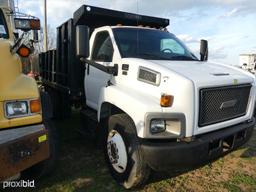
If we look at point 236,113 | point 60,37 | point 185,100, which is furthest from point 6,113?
point 60,37

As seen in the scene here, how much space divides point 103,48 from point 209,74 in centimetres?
204

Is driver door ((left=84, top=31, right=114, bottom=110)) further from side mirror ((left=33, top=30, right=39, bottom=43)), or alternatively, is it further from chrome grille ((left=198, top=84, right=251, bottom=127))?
chrome grille ((left=198, top=84, right=251, bottom=127))

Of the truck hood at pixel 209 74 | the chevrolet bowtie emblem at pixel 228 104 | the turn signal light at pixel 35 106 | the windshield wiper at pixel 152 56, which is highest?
the windshield wiper at pixel 152 56

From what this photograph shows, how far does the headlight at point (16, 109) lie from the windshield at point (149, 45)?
6.06ft

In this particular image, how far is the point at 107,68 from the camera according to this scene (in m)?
4.68

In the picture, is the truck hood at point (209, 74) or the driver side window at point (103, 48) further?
the driver side window at point (103, 48)

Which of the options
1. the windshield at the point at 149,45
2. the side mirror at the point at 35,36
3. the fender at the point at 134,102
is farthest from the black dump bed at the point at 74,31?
the fender at the point at 134,102

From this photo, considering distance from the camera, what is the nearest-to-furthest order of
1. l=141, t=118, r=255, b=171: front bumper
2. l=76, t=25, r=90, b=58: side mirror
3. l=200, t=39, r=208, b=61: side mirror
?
1. l=141, t=118, r=255, b=171: front bumper
2. l=76, t=25, r=90, b=58: side mirror
3. l=200, t=39, r=208, b=61: side mirror

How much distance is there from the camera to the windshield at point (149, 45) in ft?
15.9

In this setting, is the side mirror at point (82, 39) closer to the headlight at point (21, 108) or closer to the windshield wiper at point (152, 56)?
the windshield wiper at point (152, 56)

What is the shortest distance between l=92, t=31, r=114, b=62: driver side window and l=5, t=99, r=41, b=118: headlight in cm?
184

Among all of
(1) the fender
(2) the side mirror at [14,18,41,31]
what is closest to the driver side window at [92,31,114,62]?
(1) the fender

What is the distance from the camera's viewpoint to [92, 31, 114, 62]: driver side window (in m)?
5.06

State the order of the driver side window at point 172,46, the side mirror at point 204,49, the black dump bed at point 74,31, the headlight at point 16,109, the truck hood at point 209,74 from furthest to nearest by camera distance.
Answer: the side mirror at point 204,49 < the black dump bed at point 74,31 < the driver side window at point 172,46 < the truck hood at point 209,74 < the headlight at point 16,109
